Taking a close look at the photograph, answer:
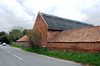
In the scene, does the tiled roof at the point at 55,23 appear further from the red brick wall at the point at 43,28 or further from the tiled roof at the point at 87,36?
the tiled roof at the point at 87,36

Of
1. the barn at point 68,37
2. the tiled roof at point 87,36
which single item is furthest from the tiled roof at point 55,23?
the tiled roof at point 87,36

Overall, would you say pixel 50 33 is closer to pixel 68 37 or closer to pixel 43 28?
pixel 43 28

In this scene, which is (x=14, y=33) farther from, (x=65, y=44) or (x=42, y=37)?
(x=65, y=44)

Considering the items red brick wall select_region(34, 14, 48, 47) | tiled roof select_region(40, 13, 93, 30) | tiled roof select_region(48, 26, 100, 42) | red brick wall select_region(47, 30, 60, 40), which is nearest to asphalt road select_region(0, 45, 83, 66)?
tiled roof select_region(48, 26, 100, 42)

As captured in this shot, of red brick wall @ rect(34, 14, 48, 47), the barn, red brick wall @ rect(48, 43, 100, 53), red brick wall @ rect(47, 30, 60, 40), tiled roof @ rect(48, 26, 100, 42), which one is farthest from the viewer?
red brick wall @ rect(34, 14, 48, 47)

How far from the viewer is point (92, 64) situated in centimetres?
753

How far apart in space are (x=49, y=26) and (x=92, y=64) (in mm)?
12649

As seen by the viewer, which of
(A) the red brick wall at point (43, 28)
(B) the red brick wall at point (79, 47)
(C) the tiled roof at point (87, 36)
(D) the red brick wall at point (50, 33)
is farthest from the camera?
(A) the red brick wall at point (43, 28)

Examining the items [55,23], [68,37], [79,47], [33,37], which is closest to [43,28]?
[55,23]

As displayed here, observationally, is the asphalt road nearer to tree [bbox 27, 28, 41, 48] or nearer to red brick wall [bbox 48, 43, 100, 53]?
red brick wall [bbox 48, 43, 100, 53]

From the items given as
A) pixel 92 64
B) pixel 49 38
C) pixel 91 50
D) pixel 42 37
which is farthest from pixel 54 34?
pixel 92 64

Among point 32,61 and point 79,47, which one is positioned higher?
point 79,47

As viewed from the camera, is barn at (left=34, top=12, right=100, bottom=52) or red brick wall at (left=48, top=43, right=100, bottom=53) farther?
barn at (left=34, top=12, right=100, bottom=52)

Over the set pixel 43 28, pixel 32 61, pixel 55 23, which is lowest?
pixel 32 61
